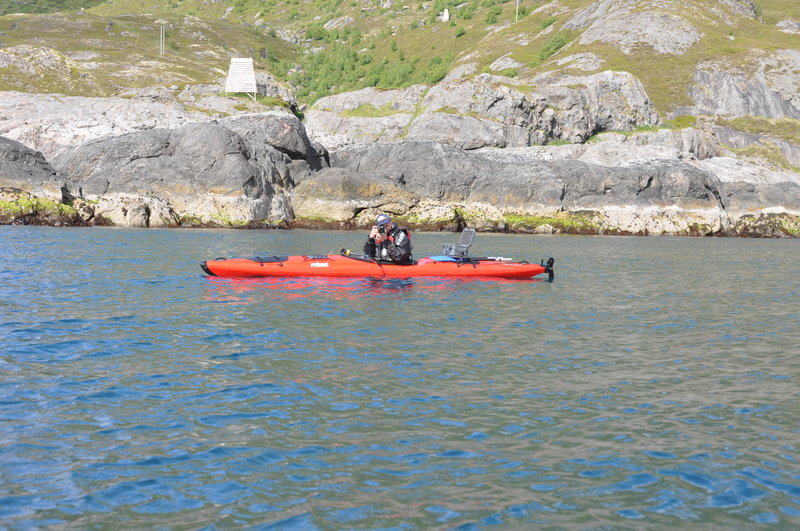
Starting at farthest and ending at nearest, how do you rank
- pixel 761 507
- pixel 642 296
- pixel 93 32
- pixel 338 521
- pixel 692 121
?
pixel 93 32, pixel 692 121, pixel 642 296, pixel 761 507, pixel 338 521

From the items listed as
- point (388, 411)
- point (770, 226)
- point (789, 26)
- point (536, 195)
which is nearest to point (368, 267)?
point (388, 411)

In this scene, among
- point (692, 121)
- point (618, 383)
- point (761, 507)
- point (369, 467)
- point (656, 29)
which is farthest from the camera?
point (656, 29)

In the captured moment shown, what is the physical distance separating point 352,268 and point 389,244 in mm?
1426

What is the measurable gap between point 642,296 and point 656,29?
282 feet

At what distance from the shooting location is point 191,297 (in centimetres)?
1645

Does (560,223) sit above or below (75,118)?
below

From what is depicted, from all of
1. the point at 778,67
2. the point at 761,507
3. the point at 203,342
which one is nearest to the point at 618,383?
the point at 761,507

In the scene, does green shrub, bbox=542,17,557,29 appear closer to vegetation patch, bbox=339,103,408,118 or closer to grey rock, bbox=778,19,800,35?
grey rock, bbox=778,19,800,35

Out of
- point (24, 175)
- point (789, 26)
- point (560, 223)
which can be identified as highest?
point (789, 26)

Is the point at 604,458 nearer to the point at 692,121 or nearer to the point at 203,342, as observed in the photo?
the point at 203,342

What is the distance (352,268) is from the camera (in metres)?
20.5

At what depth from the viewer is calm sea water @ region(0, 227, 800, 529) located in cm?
583

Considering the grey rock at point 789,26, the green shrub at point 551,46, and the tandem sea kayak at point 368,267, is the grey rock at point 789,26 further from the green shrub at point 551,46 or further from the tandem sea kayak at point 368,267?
the tandem sea kayak at point 368,267

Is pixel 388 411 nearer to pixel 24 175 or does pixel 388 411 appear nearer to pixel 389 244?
pixel 389 244
